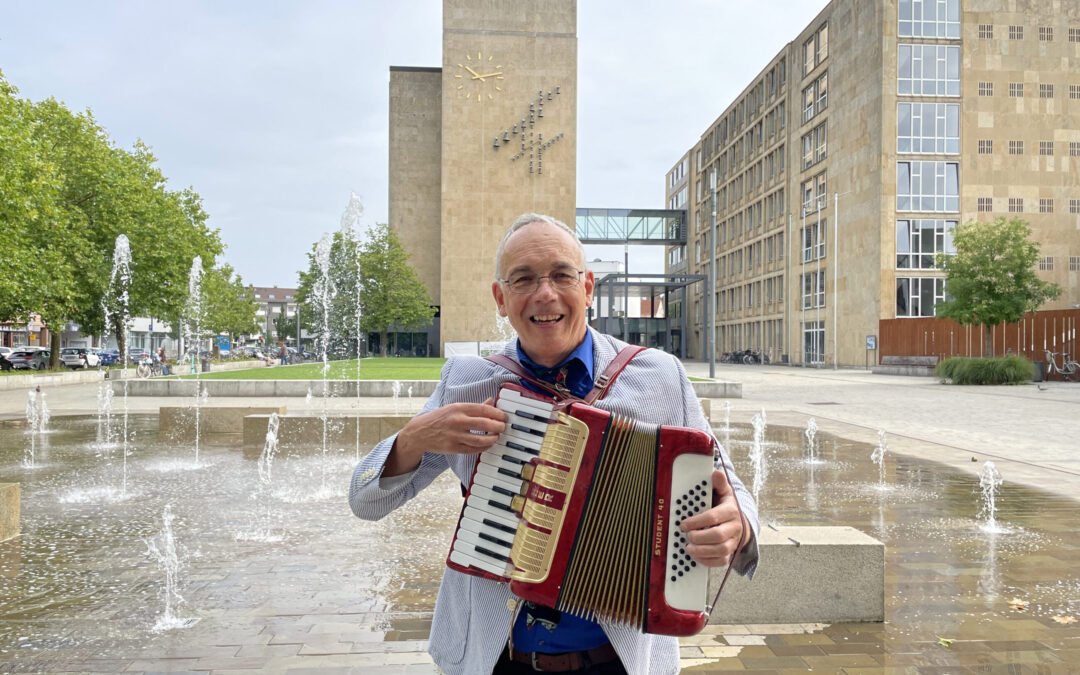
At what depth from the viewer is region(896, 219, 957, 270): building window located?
144ft

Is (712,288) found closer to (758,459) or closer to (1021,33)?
(758,459)

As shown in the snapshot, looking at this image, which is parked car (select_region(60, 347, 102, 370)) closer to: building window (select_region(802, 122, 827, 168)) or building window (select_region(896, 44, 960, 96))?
building window (select_region(802, 122, 827, 168))

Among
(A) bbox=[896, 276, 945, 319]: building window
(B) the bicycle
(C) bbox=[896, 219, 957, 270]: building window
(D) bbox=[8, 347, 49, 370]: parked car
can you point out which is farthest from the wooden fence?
(D) bbox=[8, 347, 49, 370]: parked car

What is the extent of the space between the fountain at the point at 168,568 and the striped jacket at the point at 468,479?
118 inches

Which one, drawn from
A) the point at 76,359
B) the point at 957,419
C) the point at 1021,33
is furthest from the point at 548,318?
the point at 1021,33

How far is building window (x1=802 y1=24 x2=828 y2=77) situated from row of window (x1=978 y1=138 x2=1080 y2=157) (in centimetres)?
1228

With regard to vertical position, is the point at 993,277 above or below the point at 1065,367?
above

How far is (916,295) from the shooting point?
44156mm

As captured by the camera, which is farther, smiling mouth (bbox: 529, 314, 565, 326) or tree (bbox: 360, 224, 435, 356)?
tree (bbox: 360, 224, 435, 356)

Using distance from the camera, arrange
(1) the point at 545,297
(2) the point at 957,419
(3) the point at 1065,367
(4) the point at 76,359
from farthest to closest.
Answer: (4) the point at 76,359 → (3) the point at 1065,367 → (2) the point at 957,419 → (1) the point at 545,297

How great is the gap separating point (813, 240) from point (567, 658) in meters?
55.1

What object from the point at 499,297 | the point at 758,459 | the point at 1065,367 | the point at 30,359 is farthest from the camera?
the point at 30,359

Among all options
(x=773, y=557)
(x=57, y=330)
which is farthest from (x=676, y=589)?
(x=57, y=330)

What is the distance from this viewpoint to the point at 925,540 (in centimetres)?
646
